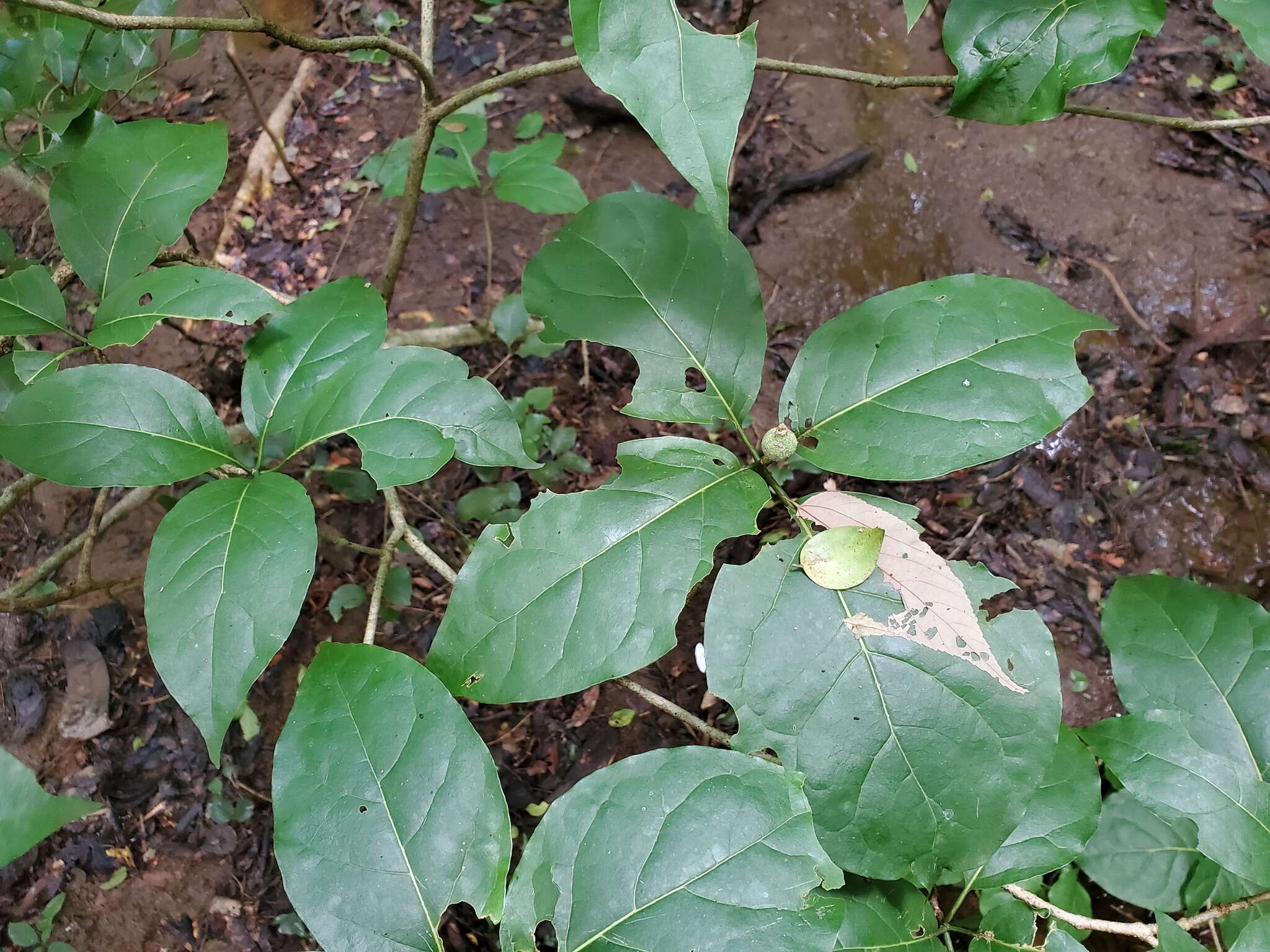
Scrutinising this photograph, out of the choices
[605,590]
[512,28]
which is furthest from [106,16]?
[512,28]

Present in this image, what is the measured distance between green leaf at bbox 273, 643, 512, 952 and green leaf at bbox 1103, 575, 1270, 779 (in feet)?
5.14

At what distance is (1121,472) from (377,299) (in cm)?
287

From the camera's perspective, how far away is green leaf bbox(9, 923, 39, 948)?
2170 millimetres

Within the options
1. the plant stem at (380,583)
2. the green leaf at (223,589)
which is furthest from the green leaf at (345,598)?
the green leaf at (223,589)

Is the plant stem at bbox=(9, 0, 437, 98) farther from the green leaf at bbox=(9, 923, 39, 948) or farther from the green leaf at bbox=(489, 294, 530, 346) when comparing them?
the green leaf at bbox=(9, 923, 39, 948)

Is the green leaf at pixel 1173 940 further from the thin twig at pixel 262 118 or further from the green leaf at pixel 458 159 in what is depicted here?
the thin twig at pixel 262 118

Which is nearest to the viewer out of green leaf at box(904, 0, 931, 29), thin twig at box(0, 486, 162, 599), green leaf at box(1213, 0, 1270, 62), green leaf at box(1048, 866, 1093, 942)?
green leaf at box(904, 0, 931, 29)

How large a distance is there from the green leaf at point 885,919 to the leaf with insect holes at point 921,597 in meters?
0.56

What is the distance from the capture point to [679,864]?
4.07ft

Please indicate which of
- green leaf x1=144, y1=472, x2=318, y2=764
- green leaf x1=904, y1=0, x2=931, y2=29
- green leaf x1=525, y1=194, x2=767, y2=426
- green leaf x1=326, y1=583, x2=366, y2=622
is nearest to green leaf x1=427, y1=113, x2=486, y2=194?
green leaf x1=525, y1=194, x2=767, y2=426

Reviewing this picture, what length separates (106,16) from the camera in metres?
1.20

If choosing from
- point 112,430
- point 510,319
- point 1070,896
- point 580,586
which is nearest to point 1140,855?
point 1070,896

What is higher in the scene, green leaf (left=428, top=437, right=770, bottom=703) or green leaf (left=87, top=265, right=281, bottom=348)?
green leaf (left=87, top=265, right=281, bottom=348)

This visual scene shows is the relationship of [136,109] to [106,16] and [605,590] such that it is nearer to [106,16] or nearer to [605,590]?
[106,16]
